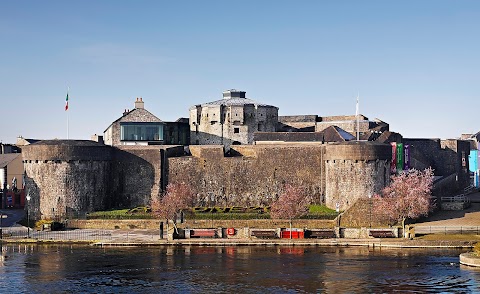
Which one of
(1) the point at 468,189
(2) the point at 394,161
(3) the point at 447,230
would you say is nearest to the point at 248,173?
(2) the point at 394,161

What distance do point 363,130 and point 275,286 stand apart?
6405cm

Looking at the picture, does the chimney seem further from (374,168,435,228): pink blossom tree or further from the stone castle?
(374,168,435,228): pink blossom tree

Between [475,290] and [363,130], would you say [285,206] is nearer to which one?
[475,290]

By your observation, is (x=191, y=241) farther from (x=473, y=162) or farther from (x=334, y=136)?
(x=473, y=162)

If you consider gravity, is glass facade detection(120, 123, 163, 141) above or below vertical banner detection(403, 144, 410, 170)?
above

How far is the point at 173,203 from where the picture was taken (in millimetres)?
79125

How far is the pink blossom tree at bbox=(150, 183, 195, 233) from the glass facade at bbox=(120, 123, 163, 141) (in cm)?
1956

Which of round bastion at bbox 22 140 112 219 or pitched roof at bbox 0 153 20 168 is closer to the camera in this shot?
round bastion at bbox 22 140 112 219

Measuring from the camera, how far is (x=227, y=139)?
356ft

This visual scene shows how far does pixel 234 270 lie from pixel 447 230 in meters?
24.5

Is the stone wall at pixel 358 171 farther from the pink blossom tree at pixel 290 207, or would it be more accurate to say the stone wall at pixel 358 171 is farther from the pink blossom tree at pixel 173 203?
the pink blossom tree at pixel 173 203

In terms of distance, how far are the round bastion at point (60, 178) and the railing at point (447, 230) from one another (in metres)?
35.5

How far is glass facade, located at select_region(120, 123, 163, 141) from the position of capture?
103375 millimetres

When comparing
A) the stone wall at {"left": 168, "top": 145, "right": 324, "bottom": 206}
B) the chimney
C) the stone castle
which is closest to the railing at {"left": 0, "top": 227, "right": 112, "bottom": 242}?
the stone castle
